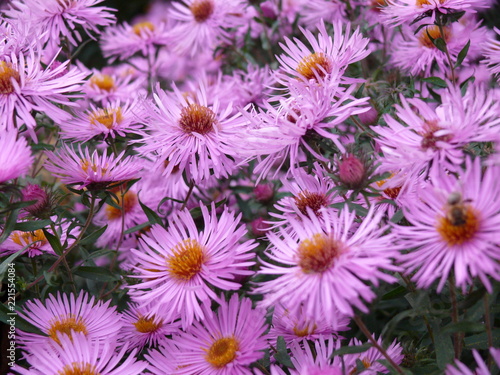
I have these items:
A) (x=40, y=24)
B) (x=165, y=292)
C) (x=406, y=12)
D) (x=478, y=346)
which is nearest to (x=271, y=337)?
(x=165, y=292)

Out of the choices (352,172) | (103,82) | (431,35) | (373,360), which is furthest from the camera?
(103,82)

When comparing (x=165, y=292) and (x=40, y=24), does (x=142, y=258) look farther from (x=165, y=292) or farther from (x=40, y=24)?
(x=40, y=24)

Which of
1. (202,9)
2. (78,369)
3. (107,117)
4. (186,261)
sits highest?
(202,9)

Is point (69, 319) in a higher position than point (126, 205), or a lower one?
lower

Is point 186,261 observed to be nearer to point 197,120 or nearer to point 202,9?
point 197,120

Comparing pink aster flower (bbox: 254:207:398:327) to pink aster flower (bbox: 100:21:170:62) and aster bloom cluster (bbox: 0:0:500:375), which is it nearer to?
aster bloom cluster (bbox: 0:0:500:375)

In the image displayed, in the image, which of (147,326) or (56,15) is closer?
(147,326)

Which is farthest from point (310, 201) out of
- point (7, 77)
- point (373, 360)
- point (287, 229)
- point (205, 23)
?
point (205, 23)
